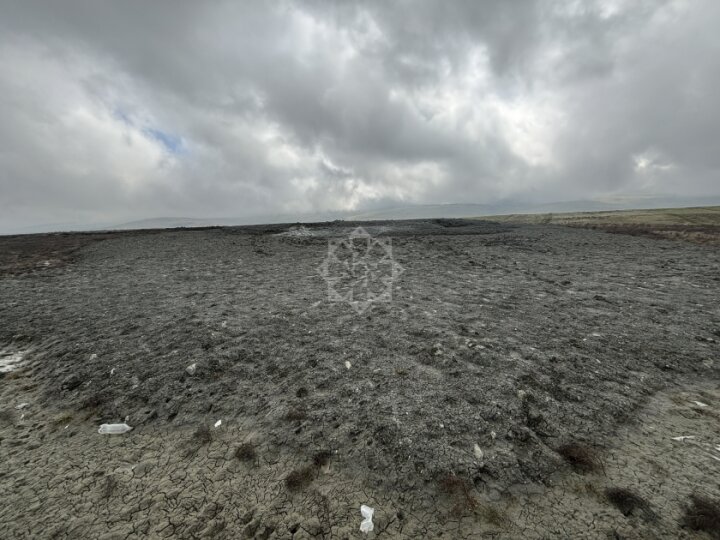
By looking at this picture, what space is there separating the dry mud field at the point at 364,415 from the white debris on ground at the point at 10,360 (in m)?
0.05

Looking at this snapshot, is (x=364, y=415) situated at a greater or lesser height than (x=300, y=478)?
greater

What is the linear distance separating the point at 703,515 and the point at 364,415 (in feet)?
13.8

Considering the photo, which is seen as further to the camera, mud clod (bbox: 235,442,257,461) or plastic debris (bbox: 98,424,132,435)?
plastic debris (bbox: 98,424,132,435)

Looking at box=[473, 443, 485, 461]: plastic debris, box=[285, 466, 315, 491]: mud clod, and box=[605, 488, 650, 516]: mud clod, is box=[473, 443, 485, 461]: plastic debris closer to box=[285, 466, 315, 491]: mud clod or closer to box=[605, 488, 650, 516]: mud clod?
box=[605, 488, 650, 516]: mud clod

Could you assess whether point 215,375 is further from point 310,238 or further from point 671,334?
point 310,238

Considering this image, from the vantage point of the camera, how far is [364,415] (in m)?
5.41

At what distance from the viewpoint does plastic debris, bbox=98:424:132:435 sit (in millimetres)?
5410

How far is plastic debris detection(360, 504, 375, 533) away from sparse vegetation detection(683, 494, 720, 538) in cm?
350
